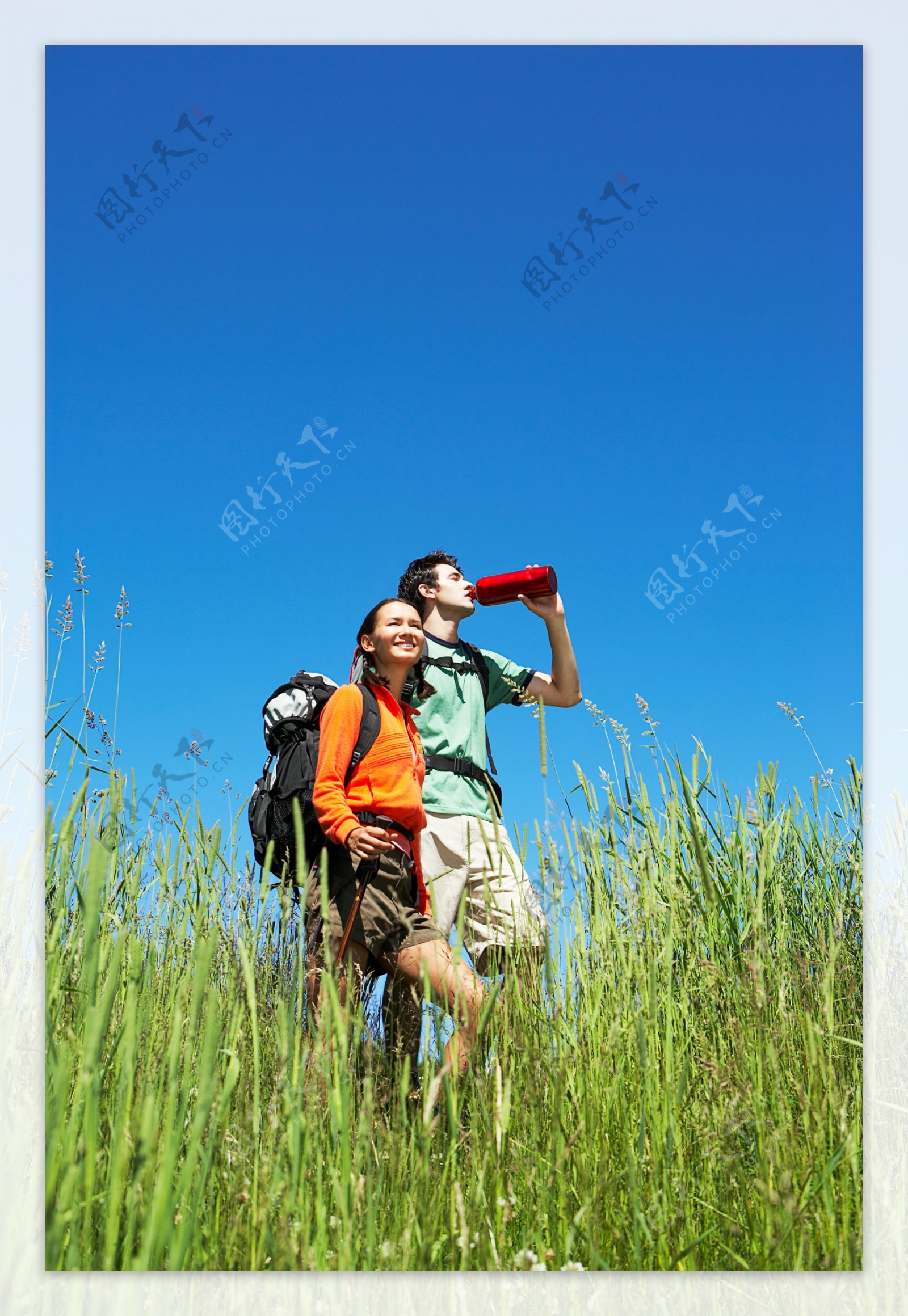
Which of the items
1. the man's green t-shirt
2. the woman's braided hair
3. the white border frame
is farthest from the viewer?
the man's green t-shirt

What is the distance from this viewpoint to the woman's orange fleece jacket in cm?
229

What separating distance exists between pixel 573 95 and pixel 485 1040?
222cm

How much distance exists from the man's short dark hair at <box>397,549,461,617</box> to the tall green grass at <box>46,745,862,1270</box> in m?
1.21

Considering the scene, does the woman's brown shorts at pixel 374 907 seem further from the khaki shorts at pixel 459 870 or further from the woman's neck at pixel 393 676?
the woman's neck at pixel 393 676

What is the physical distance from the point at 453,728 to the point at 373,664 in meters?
0.45

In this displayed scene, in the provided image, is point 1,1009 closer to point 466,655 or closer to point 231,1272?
point 231,1272

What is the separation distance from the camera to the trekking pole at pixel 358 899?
2291 mm

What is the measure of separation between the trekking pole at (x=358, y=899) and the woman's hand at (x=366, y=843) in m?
0.03

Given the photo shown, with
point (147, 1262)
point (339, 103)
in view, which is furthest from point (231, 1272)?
point (339, 103)

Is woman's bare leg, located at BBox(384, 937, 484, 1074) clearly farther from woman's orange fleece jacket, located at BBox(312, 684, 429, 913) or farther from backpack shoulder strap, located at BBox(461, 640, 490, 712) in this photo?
backpack shoulder strap, located at BBox(461, 640, 490, 712)

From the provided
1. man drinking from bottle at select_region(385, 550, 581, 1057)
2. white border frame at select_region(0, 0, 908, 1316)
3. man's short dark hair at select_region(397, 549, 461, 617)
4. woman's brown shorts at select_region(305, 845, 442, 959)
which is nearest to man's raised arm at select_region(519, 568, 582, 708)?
man drinking from bottle at select_region(385, 550, 581, 1057)

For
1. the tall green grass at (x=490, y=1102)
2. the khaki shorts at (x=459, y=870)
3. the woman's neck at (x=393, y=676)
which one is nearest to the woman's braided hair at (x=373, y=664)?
the woman's neck at (x=393, y=676)

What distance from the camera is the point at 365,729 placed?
2418 millimetres

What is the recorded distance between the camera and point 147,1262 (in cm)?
152
